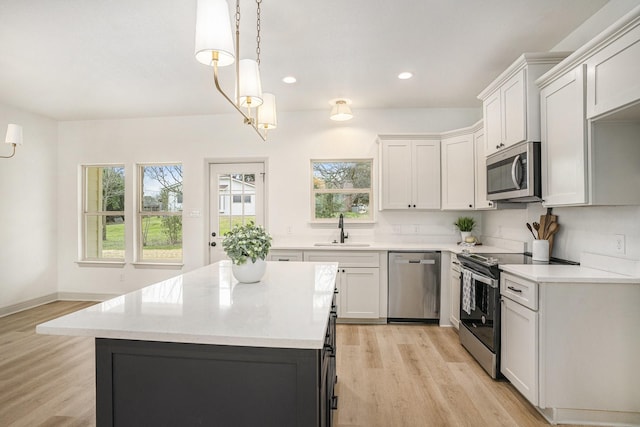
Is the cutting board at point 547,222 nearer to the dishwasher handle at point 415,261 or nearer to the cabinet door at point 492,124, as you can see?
the cabinet door at point 492,124

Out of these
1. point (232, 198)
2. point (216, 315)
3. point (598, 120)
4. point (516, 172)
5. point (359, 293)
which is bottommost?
point (359, 293)

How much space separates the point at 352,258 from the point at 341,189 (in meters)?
1.13

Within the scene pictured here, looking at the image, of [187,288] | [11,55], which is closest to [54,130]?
[11,55]

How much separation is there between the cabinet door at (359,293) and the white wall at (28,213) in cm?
437

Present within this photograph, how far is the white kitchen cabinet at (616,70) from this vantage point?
1.71 metres

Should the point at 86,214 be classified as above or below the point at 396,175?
below

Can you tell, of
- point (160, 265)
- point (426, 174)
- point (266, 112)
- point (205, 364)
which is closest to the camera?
point (205, 364)

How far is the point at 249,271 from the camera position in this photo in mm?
1898

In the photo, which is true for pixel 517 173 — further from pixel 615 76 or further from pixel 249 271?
pixel 249 271

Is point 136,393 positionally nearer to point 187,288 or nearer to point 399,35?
point 187,288

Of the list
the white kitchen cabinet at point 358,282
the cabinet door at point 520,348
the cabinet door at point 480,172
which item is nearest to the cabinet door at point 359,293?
the white kitchen cabinet at point 358,282

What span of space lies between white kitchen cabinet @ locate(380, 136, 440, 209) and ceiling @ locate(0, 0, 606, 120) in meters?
0.59

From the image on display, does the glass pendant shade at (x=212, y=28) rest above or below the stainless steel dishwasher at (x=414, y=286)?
above

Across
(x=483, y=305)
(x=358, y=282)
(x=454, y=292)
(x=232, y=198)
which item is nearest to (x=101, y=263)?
(x=232, y=198)
